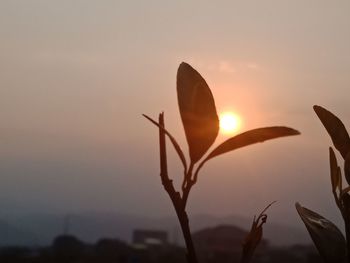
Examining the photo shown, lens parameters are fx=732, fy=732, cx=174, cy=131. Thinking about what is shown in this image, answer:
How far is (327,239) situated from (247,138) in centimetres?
12

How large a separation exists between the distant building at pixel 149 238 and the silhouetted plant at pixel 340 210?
1011 inches

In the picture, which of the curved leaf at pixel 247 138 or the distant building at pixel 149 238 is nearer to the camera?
the curved leaf at pixel 247 138

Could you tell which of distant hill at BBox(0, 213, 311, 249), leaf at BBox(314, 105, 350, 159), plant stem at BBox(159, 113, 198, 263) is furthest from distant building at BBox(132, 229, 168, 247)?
plant stem at BBox(159, 113, 198, 263)

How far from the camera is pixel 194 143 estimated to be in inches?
21.5

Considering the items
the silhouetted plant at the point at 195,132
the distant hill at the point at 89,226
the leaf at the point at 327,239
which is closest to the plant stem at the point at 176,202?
the silhouetted plant at the point at 195,132

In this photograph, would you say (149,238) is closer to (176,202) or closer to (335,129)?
(335,129)

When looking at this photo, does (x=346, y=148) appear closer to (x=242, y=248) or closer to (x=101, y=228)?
(x=242, y=248)

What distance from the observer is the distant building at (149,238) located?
2704 cm

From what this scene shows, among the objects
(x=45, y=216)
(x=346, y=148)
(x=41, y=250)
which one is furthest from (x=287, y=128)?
(x=45, y=216)

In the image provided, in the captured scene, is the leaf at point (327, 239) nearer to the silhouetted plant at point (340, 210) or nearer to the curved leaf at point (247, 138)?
the silhouetted plant at point (340, 210)

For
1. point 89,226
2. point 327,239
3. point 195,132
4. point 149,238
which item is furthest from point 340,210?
point 89,226

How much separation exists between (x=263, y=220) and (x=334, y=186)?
0.09 meters

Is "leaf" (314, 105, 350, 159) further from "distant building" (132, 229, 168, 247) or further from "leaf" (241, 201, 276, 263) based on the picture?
"distant building" (132, 229, 168, 247)

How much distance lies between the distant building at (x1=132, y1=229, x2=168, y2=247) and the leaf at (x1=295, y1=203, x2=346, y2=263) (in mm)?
25715
